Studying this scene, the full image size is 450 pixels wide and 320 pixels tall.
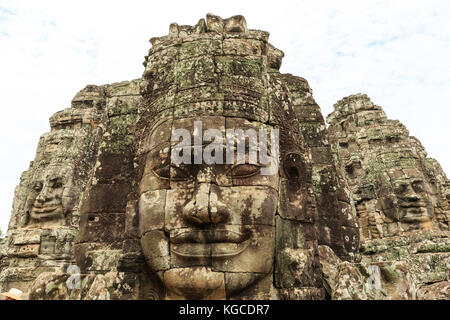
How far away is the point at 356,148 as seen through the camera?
52.1 ft

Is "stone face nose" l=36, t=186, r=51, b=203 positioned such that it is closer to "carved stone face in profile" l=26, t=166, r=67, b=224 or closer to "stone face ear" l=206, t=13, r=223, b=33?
"carved stone face in profile" l=26, t=166, r=67, b=224

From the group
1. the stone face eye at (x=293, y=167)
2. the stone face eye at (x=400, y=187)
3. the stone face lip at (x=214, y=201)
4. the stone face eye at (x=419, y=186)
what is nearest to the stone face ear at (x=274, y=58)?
the stone face lip at (x=214, y=201)

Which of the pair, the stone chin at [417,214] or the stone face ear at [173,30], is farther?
the stone chin at [417,214]

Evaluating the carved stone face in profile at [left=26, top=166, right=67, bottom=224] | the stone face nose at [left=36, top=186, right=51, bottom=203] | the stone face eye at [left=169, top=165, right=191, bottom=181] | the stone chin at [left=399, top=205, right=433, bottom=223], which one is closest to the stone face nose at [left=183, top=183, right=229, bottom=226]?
the stone face eye at [left=169, top=165, right=191, bottom=181]

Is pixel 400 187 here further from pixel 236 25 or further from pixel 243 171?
pixel 243 171

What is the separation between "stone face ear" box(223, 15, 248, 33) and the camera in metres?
4.37

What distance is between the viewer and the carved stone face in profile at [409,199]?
43.4ft

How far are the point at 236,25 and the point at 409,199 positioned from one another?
38.7 feet

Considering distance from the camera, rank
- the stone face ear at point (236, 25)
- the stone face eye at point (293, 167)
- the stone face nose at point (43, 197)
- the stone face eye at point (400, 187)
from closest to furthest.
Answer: the stone face eye at point (293, 167) → the stone face ear at point (236, 25) → the stone face nose at point (43, 197) → the stone face eye at point (400, 187)

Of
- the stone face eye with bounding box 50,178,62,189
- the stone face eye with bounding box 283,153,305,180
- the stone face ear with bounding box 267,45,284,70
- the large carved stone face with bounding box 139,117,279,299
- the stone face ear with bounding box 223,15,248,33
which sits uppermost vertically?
the stone face eye with bounding box 50,178,62,189

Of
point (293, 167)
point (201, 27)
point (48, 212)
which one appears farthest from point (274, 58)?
point (48, 212)

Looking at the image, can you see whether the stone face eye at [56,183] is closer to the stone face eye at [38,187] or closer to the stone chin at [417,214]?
the stone face eye at [38,187]

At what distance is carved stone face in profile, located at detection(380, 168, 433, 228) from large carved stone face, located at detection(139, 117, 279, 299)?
1184 cm
